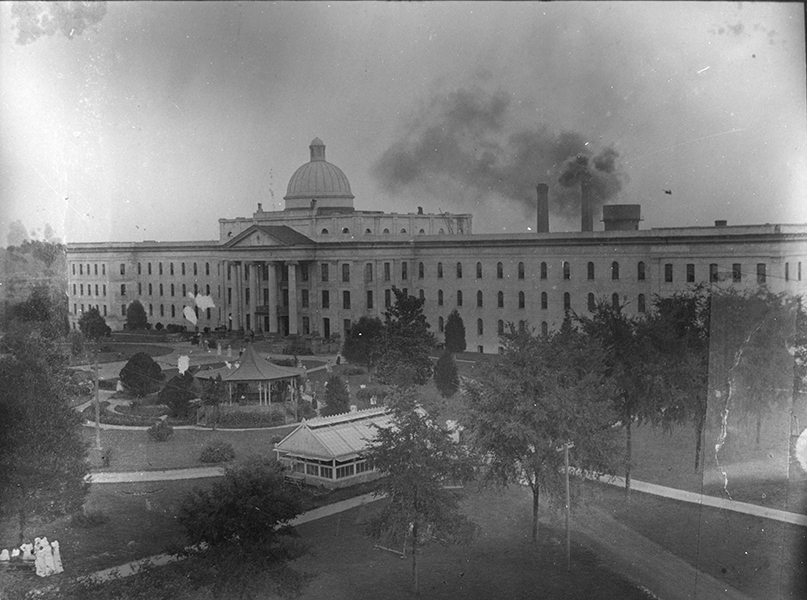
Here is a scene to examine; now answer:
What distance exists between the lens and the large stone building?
37.4ft

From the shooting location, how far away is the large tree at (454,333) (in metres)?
12.4

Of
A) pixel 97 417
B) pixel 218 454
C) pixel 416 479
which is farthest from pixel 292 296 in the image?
pixel 416 479

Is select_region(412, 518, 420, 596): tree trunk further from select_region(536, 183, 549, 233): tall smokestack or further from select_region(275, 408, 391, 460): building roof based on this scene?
select_region(536, 183, 549, 233): tall smokestack

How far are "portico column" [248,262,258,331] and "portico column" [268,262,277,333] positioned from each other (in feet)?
0.66

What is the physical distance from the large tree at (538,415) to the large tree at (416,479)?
68cm

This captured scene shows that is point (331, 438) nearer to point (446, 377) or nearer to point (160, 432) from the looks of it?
point (446, 377)

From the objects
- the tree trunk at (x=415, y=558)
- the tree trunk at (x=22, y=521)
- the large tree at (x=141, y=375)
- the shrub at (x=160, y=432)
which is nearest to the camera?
the tree trunk at (x=415, y=558)

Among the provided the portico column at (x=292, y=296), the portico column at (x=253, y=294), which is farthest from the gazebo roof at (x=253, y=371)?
the portico column at (x=292, y=296)

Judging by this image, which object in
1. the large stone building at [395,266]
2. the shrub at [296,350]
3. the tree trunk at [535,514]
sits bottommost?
the tree trunk at [535,514]

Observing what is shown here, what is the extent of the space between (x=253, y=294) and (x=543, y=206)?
4097 mm

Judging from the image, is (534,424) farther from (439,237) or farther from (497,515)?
(439,237)

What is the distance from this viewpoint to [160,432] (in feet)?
40.7

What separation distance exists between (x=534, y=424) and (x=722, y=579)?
2788mm

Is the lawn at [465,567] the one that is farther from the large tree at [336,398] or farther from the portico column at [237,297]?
the portico column at [237,297]
